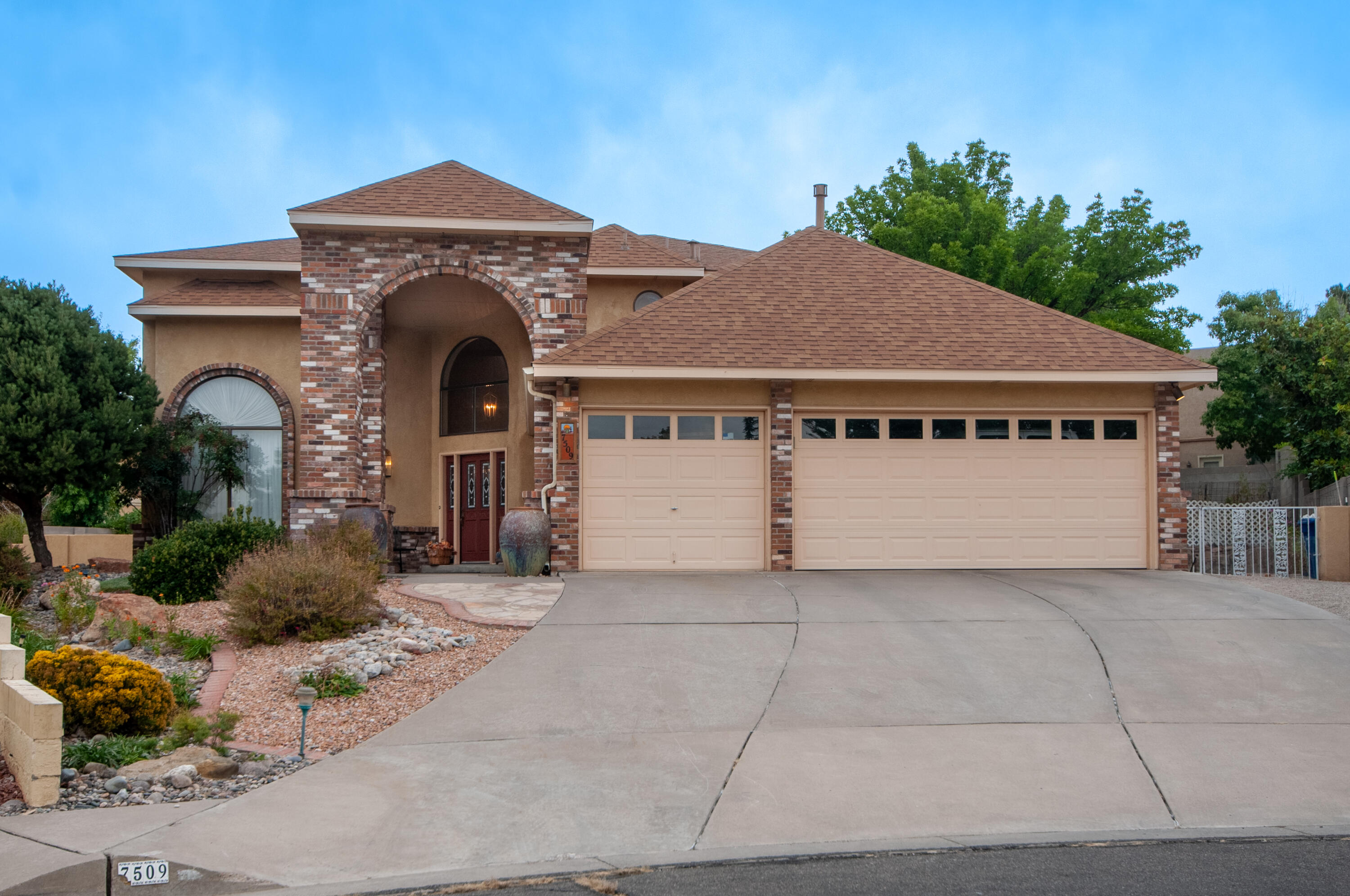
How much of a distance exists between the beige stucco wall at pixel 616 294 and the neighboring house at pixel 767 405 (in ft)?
8.76

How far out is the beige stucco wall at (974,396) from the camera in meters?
14.4

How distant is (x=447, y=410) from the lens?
62.5 feet

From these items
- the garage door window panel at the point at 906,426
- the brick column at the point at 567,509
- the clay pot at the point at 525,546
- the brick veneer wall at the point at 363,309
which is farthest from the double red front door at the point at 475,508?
the garage door window panel at the point at 906,426

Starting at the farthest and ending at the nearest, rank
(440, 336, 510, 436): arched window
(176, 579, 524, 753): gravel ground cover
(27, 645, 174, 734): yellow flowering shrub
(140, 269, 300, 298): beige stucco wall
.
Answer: (440, 336, 510, 436): arched window < (140, 269, 300, 298): beige stucco wall < (176, 579, 524, 753): gravel ground cover < (27, 645, 174, 734): yellow flowering shrub

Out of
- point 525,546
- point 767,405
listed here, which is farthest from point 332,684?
point 767,405

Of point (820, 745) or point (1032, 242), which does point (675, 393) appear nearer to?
point (820, 745)

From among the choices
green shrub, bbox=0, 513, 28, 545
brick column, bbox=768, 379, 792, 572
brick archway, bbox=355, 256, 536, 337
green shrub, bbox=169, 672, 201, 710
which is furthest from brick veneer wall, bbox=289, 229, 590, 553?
green shrub, bbox=169, 672, 201, 710

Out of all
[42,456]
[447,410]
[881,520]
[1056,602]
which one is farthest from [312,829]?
[447,410]

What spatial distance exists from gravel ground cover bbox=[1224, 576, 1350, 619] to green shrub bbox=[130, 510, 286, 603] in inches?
492

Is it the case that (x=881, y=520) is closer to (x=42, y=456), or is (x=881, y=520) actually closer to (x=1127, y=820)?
(x=1127, y=820)

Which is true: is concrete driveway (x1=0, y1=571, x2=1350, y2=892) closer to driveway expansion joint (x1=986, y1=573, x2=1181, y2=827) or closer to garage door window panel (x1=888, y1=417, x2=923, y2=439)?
driveway expansion joint (x1=986, y1=573, x2=1181, y2=827)

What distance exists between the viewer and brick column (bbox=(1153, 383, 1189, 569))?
14336 millimetres

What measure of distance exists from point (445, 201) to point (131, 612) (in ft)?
24.9

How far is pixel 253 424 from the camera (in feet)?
57.4
